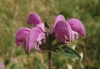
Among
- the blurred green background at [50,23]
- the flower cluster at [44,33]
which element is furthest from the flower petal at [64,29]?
the blurred green background at [50,23]

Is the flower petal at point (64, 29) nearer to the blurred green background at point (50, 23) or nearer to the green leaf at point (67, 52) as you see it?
the green leaf at point (67, 52)

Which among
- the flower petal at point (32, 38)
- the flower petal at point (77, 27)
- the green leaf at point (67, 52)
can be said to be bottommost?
the green leaf at point (67, 52)

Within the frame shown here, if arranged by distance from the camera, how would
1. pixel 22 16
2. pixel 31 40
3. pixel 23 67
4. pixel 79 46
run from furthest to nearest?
pixel 22 16
pixel 79 46
pixel 23 67
pixel 31 40

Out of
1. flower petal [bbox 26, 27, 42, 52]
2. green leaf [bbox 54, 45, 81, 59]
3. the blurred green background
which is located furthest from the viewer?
the blurred green background

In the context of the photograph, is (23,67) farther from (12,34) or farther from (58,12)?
(58,12)

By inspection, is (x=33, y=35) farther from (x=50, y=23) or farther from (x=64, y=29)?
(x=50, y=23)

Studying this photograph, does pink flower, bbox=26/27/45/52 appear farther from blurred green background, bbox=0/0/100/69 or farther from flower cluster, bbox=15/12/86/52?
blurred green background, bbox=0/0/100/69

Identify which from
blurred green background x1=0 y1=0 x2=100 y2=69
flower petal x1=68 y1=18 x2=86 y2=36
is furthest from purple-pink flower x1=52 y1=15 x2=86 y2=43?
blurred green background x1=0 y1=0 x2=100 y2=69

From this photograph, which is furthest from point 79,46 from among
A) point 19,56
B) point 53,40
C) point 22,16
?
point 53,40
